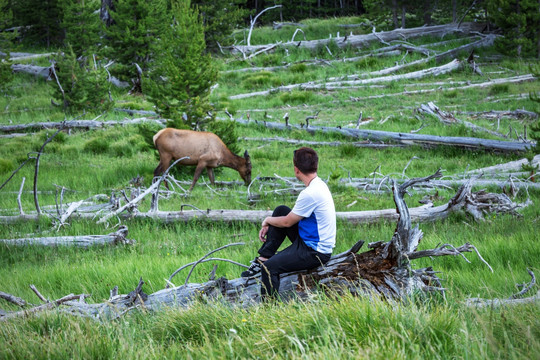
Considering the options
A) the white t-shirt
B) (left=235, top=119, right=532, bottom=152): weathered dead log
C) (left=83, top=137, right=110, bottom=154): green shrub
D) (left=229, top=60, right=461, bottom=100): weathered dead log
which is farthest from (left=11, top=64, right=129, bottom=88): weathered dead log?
the white t-shirt

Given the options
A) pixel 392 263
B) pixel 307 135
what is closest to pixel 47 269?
pixel 392 263

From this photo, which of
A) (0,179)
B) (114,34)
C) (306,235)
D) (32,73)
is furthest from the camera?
(32,73)

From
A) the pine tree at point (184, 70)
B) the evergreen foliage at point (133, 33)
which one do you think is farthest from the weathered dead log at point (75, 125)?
the evergreen foliage at point (133, 33)

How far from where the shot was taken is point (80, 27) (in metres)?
24.0

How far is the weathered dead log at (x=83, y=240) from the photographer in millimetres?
8047

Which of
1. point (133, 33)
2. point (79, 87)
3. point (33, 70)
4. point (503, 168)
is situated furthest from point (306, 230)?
point (33, 70)

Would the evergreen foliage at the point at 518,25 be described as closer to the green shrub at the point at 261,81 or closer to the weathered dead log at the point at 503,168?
the green shrub at the point at 261,81

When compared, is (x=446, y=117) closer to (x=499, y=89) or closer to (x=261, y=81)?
(x=499, y=89)

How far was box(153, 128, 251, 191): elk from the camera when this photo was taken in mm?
12492

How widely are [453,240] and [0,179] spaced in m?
10.6

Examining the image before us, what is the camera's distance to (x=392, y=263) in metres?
4.81

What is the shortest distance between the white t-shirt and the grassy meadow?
0.74 m

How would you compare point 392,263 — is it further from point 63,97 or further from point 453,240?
point 63,97

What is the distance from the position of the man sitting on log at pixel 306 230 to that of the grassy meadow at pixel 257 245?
1.61 feet
